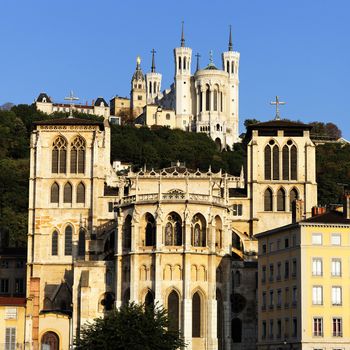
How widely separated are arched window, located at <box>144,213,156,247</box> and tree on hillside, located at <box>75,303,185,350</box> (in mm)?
12075

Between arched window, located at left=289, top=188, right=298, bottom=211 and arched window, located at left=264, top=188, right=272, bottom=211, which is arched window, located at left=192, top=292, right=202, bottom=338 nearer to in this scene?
arched window, located at left=264, top=188, right=272, bottom=211

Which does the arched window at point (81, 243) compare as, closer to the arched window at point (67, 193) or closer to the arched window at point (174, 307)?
the arched window at point (67, 193)

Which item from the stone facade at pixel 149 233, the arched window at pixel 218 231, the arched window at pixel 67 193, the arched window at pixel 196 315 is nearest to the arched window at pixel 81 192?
the stone facade at pixel 149 233

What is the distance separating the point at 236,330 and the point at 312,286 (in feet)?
63.6

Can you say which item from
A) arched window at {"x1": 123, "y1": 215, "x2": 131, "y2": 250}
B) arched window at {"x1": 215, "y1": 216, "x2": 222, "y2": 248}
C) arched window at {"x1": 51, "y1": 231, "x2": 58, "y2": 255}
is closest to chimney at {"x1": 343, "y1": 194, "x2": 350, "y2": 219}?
arched window at {"x1": 215, "y1": 216, "x2": 222, "y2": 248}

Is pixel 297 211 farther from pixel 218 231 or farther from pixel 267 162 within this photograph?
pixel 267 162

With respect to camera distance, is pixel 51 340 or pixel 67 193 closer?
pixel 51 340

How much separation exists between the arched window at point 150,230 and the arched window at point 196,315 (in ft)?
19.9

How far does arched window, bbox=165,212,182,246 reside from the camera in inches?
4311

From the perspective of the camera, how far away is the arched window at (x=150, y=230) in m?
110

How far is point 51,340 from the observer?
111812 millimetres

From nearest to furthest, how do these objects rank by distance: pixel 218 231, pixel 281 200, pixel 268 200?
pixel 218 231, pixel 281 200, pixel 268 200

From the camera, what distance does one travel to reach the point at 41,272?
12369 cm

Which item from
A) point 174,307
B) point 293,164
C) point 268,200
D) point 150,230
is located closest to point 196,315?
point 174,307
